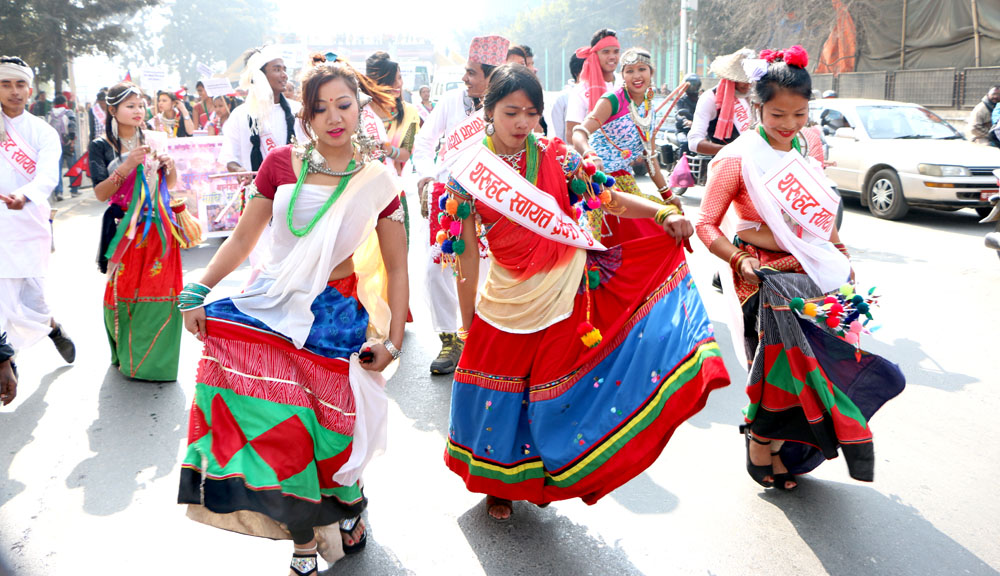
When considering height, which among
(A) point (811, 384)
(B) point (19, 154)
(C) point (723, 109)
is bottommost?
(A) point (811, 384)

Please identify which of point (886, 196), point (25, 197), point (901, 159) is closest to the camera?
point (25, 197)

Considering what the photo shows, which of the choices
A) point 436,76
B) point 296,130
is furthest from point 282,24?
point 296,130

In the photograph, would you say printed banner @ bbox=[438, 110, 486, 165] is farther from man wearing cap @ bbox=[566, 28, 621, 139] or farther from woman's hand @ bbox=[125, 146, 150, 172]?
woman's hand @ bbox=[125, 146, 150, 172]

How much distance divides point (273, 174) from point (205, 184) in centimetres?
878

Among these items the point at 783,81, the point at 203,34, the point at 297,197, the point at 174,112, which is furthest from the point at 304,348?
the point at 203,34

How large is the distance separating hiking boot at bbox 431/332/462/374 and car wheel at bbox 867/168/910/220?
745 cm

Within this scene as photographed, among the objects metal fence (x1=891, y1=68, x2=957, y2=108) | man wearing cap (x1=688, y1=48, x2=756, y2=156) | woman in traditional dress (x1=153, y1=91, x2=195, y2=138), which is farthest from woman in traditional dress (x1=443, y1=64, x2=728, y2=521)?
metal fence (x1=891, y1=68, x2=957, y2=108)

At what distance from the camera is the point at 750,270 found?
3.44 m

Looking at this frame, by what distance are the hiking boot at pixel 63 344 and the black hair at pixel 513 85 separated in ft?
13.2

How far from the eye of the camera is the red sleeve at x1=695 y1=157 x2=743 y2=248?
355 centimetres

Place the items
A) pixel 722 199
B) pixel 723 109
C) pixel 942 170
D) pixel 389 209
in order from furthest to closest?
pixel 942 170
pixel 723 109
pixel 722 199
pixel 389 209

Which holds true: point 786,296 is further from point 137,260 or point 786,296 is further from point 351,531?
point 137,260

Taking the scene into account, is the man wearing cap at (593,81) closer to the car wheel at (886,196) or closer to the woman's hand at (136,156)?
the woman's hand at (136,156)

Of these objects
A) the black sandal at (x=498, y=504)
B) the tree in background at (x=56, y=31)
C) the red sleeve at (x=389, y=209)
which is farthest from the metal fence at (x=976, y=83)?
the tree in background at (x=56, y=31)
